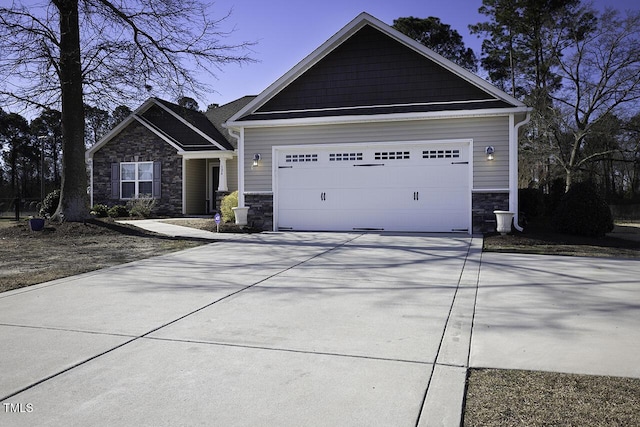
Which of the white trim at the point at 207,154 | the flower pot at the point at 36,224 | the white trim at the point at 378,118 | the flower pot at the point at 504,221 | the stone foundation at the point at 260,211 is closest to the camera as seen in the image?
the flower pot at the point at 504,221

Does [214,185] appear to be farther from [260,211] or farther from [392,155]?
[392,155]

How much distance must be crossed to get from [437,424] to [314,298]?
3.02 m

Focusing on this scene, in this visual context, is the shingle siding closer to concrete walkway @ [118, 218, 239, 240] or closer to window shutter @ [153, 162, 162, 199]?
concrete walkway @ [118, 218, 239, 240]

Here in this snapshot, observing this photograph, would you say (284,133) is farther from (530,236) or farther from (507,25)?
(507,25)

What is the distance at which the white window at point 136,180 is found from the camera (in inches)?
796

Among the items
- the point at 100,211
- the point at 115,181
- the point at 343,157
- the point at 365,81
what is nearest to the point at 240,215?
the point at 343,157

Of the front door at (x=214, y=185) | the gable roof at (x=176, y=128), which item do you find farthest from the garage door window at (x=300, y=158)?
the front door at (x=214, y=185)

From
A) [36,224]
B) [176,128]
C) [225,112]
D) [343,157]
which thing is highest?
[225,112]

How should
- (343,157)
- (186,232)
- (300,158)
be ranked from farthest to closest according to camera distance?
(300,158)
(343,157)
(186,232)

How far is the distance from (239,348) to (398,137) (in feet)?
32.6

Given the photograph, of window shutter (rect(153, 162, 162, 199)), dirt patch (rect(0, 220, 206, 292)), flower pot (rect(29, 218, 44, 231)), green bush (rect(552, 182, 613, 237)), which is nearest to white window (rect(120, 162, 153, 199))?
window shutter (rect(153, 162, 162, 199))

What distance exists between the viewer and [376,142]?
12.9 m

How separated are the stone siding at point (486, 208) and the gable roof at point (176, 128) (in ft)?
35.0

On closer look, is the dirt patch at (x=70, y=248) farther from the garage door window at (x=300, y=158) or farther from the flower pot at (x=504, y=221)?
the flower pot at (x=504, y=221)
